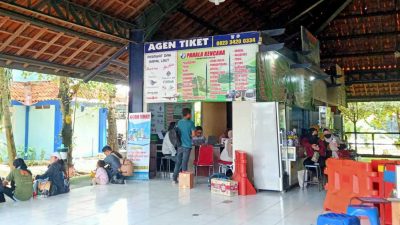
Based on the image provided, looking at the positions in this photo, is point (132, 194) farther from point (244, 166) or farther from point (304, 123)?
point (304, 123)

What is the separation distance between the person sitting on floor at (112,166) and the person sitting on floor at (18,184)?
6.56 feet

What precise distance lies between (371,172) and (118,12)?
6060 mm

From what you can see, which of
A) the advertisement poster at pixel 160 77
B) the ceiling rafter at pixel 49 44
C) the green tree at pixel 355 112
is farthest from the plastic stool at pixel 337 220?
the green tree at pixel 355 112

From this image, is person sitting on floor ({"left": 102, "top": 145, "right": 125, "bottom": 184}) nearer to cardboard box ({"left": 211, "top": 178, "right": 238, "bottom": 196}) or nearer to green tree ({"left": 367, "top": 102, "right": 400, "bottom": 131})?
cardboard box ({"left": 211, "top": 178, "right": 238, "bottom": 196})

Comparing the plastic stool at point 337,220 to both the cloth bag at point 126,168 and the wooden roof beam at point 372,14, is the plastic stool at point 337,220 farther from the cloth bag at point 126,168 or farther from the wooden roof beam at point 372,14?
the wooden roof beam at point 372,14

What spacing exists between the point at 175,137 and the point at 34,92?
8.81 meters

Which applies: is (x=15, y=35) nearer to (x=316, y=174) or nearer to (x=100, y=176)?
(x=100, y=176)

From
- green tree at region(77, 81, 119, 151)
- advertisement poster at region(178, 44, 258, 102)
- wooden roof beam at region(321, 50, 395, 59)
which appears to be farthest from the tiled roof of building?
wooden roof beam at region(321, 50, 395, 59)

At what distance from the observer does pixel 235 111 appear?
7.36m

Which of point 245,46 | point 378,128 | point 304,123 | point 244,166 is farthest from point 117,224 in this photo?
point 378,128

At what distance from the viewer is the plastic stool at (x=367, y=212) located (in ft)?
11.1

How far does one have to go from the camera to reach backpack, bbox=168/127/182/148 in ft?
25.6

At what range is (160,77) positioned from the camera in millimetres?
8305

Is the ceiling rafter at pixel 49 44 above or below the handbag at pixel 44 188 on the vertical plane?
above
